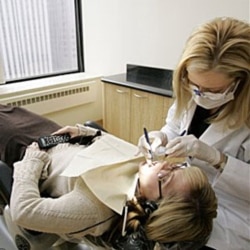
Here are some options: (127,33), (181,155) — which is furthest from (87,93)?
(181,155)

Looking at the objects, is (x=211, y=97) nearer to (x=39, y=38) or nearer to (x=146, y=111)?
(x=146, y=111)

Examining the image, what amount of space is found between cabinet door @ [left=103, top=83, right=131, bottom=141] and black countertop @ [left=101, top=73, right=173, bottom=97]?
48mm

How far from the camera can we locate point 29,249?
3.78 feet

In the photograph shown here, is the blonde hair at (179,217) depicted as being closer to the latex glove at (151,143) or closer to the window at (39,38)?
the latex glove at (151,143)

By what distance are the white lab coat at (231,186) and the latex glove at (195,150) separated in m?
0.06

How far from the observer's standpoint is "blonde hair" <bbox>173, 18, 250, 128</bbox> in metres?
1.05

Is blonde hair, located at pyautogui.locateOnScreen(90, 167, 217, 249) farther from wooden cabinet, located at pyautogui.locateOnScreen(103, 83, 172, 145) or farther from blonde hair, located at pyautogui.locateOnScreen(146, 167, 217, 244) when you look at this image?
wooden cabinet, located at pyautogui.locateOnScreen(103, 83, 172, 145)

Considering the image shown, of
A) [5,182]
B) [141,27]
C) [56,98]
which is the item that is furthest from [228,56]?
[56,98]

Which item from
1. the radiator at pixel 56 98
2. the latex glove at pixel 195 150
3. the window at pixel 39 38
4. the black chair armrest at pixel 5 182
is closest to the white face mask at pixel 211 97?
the latex glove at pixel 195 150

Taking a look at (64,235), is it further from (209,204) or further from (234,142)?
(234,142)

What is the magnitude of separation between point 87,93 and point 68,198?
2.19 metres

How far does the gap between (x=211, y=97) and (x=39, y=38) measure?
2341 mm

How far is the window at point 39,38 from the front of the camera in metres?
2.78

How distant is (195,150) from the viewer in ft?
3.69
